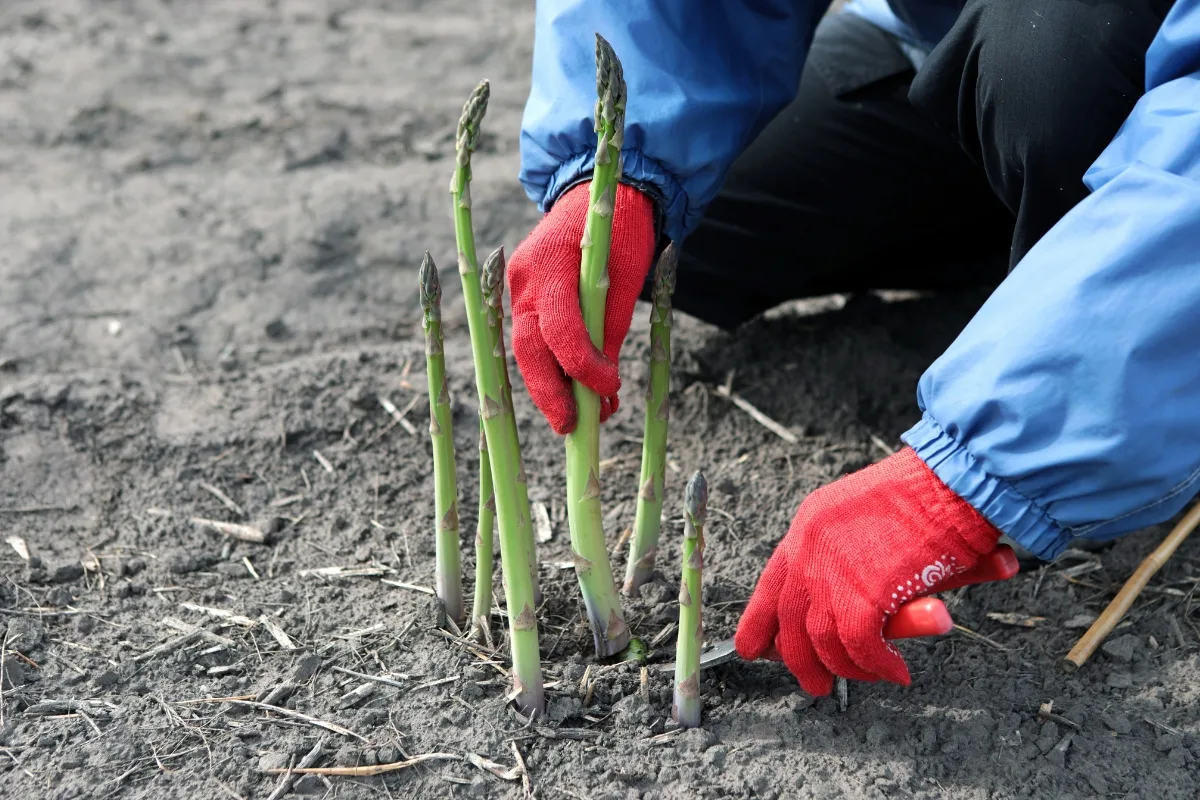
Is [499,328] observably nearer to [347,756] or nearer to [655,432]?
[655,432]

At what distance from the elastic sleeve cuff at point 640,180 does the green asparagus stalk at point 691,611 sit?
21.4 inches

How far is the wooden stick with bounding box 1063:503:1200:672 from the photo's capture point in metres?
1.64

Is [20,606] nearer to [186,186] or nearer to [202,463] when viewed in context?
[202,463]

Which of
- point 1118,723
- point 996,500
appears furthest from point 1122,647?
point 996,500

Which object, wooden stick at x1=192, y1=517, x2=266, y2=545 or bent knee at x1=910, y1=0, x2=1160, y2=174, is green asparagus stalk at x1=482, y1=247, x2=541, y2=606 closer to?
wooden stick at x1=192, y1=517, x2=266, y2=545

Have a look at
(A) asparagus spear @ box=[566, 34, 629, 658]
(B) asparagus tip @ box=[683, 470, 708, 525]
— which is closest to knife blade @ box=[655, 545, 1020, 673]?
(A) asparagus spear @ box=[566, 34, 629, 658]

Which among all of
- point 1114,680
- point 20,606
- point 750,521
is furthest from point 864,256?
point 20,606

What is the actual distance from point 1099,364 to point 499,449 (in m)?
0.73

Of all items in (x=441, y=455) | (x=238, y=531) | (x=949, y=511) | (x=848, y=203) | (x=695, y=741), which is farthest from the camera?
(x=848, y=203)

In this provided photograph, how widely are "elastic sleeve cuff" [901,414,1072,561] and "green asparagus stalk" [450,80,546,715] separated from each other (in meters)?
0.55

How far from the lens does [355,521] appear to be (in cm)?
196

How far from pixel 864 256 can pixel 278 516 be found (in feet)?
4.32

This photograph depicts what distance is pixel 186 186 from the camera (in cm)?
297

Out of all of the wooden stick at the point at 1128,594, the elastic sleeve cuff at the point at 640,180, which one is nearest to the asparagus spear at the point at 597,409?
the elastic sleeve cuff at the point at 640,180
